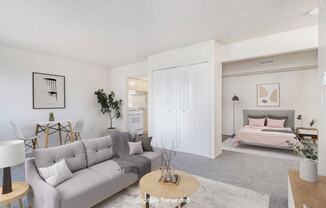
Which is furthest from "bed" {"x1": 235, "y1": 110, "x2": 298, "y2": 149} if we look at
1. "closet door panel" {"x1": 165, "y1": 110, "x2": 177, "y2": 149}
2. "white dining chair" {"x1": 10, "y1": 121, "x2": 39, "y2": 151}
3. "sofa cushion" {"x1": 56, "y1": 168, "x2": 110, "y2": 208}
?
"white dining chair" {"x1": 10, "y1": 121, "x2": 39, "y2": 151}

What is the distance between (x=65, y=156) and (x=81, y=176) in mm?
400

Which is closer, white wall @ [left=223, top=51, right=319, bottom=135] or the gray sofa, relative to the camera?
the gray sofa

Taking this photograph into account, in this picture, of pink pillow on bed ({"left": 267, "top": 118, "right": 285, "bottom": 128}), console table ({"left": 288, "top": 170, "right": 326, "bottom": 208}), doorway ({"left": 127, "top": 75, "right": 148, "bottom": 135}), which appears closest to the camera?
console table ({"left": 288, "top": 170, "right": 326, "bottom": 208})

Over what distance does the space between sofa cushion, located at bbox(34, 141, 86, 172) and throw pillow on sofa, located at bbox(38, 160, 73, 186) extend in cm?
13

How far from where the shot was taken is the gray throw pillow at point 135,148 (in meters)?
2.84

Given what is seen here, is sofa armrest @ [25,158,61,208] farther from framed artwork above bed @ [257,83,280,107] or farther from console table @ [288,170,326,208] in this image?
framed artwork above bed @ [257,83,280,107]

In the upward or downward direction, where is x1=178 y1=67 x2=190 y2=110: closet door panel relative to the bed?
upward

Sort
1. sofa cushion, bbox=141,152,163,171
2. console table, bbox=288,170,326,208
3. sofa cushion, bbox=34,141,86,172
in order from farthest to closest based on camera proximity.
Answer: sofa cushion, bbox=141,152,163,171 → sofa cushion, bbox=34,141,86,172 → console table, bbox=288,170,326,208

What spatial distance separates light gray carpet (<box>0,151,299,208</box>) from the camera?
246 cm

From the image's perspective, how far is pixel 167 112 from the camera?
4590mm

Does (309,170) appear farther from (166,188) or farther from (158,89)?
(158,89)

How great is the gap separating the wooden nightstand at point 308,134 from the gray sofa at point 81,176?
16.1 feet

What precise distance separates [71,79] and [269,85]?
6.78 metres

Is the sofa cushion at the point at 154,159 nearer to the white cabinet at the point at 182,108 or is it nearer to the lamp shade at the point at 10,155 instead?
the white cabinet at the point at 182,108
